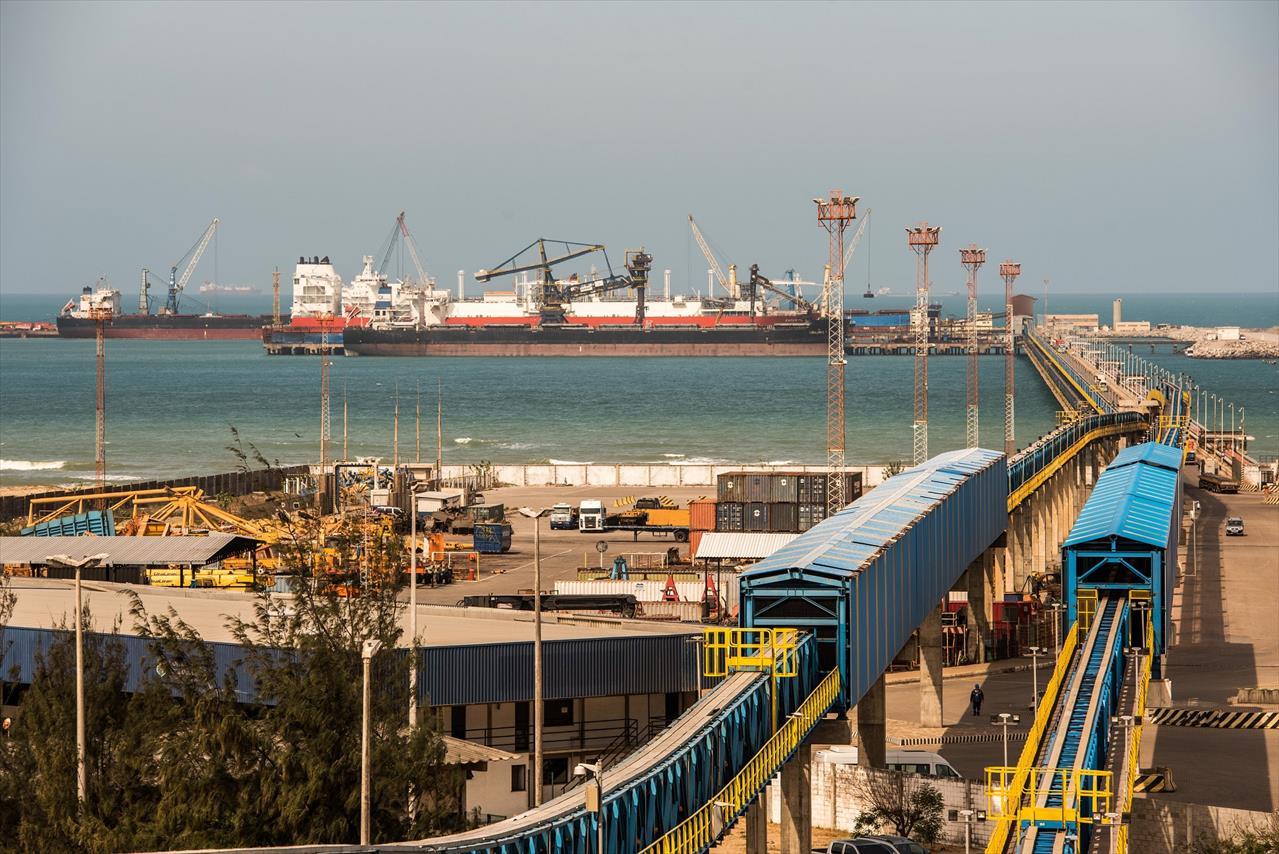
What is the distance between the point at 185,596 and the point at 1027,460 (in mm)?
33569

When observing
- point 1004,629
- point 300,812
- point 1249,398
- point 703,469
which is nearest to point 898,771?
point 300,812

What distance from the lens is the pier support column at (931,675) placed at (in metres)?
41.2

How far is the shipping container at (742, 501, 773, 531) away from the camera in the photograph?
6291cm

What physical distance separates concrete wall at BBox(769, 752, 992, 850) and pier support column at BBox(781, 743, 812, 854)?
375 centimetres

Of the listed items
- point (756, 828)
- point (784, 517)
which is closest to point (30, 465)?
point (784, 517)

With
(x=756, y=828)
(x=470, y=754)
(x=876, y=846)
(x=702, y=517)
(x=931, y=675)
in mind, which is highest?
(x=702, y=517)

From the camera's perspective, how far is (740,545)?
54.1 metres

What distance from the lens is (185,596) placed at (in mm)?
40031

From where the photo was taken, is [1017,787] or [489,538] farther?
[489,538]

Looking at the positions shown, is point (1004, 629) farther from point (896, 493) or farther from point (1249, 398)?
point (1249, 398)

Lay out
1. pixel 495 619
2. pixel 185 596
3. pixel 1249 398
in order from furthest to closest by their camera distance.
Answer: pixel 1249 398
pixel 185 596
pixel 495 619

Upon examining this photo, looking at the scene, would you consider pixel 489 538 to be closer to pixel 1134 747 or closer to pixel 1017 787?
pixel 1134 747

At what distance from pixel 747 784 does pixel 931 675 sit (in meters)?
19.4

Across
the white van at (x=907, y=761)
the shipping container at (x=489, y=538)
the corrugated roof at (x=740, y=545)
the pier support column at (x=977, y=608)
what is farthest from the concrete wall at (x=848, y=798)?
the shipping container at (x=489, y=538)
